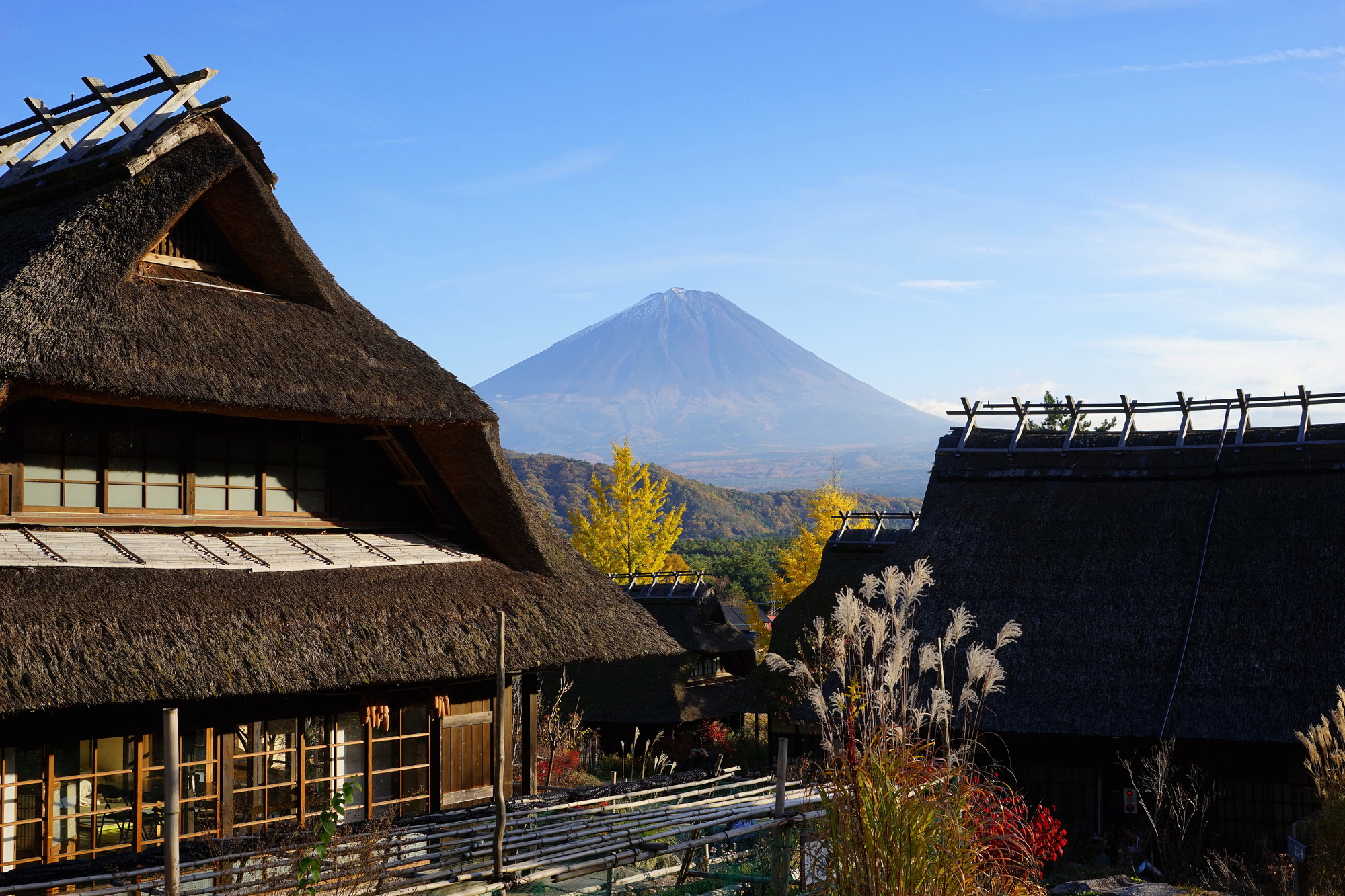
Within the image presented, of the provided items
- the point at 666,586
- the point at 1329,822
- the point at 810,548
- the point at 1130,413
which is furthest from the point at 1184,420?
the point at 810,548

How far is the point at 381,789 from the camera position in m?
11.4

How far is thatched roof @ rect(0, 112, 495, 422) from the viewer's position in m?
8.62

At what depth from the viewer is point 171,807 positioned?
18.3 ft

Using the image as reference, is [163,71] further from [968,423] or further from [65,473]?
[968,423]

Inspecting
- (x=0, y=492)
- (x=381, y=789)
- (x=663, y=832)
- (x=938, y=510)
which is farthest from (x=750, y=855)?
(x=938, y=510)

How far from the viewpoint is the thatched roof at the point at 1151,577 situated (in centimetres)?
1409

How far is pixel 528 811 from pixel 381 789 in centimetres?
288

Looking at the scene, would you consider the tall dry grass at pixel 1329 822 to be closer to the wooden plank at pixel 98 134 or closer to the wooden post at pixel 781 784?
the wooden post at pixel 781 784

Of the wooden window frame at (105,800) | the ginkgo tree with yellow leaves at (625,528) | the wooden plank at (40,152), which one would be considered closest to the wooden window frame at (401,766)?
the wooden window frame at (105,800)

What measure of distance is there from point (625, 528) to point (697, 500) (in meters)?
51.6

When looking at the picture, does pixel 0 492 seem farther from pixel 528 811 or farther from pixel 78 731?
pixel 528 811

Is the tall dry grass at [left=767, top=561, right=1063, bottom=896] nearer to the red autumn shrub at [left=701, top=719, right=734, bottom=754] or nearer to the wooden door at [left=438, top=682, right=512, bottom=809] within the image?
the wooden door at [left=438, top=682, right=512, bottom=809]

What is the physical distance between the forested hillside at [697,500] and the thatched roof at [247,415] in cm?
5726

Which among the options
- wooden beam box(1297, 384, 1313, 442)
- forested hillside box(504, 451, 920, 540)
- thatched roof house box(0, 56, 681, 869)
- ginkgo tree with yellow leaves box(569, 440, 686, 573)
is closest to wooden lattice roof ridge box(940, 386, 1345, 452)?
wooden beam box(1297, 384, 1313, 442)
